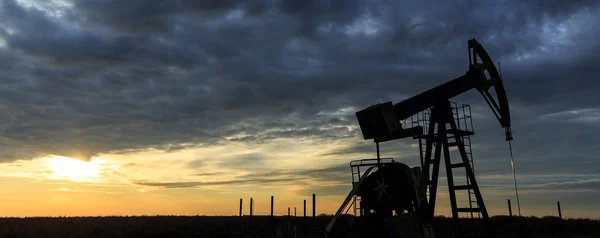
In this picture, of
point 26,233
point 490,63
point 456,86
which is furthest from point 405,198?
point 26,233

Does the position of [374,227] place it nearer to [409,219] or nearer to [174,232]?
[409,219]

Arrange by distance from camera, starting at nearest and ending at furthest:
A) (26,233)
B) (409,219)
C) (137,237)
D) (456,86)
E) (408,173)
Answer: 1. (409,219)
2. (408,173)
3. (456,86)
4. (137,237)
5. (26,233)

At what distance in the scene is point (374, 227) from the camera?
20.7 metres

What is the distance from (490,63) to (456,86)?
274 cm

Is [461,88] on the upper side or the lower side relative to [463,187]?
upper

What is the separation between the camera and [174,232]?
114 ft

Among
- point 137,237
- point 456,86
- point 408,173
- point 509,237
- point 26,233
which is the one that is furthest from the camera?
point 26,233

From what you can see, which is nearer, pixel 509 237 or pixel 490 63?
Result: pixel 490 63

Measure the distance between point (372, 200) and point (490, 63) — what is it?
9.85 meters

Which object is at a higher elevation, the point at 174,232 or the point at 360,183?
the point at 360,183

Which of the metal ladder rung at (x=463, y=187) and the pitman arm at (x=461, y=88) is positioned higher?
the pitman arm at (x=461, y=88)

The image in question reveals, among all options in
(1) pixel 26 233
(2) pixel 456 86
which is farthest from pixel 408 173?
(1) pixel 26 233

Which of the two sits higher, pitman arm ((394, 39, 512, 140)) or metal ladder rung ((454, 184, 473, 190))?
pitman arm ((394, 39, 512, 140))

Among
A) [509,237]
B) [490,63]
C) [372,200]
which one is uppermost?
[490,63]
